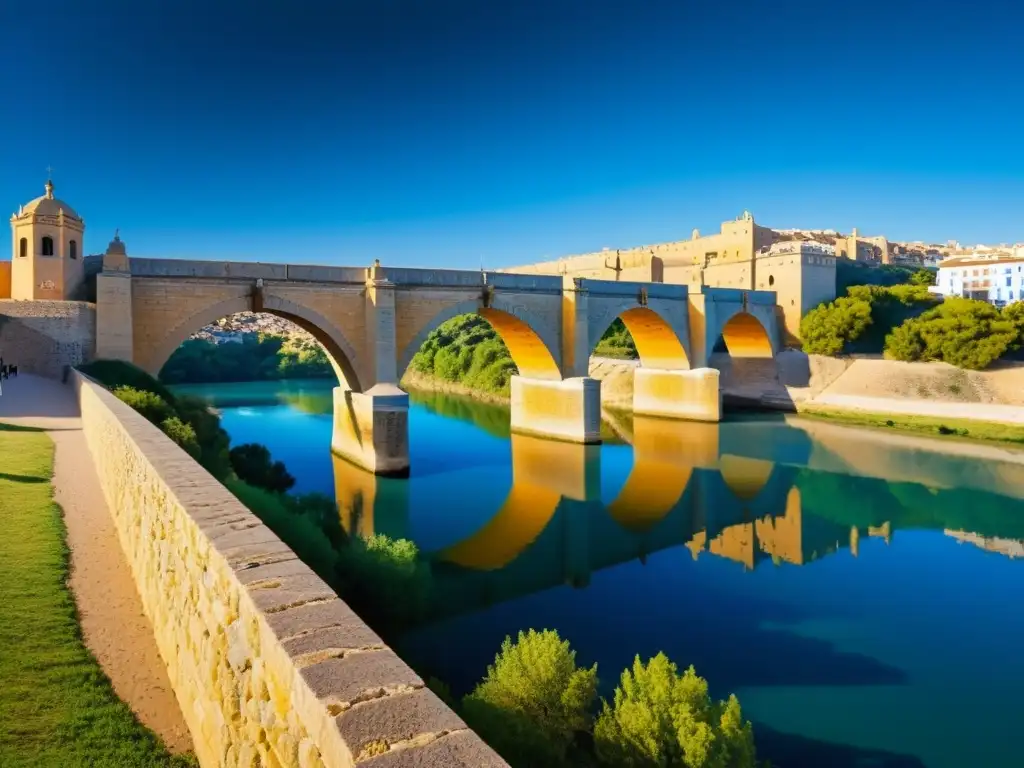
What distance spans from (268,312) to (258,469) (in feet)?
13.8

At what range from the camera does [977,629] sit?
9.59 metres

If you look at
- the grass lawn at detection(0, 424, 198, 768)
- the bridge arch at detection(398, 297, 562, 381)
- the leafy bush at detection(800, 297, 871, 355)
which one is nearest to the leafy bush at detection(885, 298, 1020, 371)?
the leafy bush at detection(800, 297, 871, 355)

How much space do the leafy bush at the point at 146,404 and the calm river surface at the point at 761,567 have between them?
4.23 meters

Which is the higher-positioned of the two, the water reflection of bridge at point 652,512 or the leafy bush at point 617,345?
the leafy bush at point 617,345

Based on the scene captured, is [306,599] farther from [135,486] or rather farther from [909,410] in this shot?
[909,410]

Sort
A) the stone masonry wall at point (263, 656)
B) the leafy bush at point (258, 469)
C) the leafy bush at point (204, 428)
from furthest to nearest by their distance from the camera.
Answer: the leafy bush at point (258, 469) → the leafy bush at point (204, 428) → the stone masonry wall at point (263, 656)

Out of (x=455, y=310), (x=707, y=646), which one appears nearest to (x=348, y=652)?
(x=707, y=646)

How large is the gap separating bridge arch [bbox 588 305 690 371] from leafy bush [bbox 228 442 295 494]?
13.1 metres

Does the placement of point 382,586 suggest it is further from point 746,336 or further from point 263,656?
point 746,336

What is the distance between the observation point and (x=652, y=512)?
52.2ft

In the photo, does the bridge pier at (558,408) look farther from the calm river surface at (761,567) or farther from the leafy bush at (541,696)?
the leafy bush at (541,696)

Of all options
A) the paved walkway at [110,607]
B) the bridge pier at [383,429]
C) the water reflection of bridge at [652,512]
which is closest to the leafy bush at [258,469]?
the water reflection of bridge at [652,512]

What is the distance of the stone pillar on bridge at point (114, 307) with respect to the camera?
14.8m

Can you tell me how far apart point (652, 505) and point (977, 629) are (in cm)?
759
